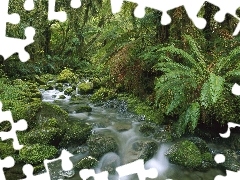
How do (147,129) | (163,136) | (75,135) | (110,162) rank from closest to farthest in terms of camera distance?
(110,162), (75,135), (163,136), (147,129)

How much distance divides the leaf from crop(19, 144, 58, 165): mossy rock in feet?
→ 7.93

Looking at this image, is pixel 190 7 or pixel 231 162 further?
pixel 231 162

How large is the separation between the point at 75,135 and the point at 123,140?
0.82 metres

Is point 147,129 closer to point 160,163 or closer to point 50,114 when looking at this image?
point 160,163

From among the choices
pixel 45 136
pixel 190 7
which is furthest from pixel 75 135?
pixel 190 7

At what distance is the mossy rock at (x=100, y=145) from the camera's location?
5.11m

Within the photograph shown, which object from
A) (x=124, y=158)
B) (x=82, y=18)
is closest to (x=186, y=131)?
(x=124, y=158)

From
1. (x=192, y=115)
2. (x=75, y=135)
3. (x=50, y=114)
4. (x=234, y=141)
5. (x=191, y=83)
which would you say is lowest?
(x=75, y=135)

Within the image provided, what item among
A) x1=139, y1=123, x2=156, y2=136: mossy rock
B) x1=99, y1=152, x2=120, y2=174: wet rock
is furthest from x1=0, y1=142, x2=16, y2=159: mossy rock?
x1=139, y1=123, x2=156, y2=136: mossy rock

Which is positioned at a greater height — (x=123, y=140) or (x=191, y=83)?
(x=191, y=83)

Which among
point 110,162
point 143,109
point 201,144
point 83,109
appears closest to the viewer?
point 110,162

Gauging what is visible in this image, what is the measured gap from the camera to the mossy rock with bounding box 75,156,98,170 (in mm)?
4754

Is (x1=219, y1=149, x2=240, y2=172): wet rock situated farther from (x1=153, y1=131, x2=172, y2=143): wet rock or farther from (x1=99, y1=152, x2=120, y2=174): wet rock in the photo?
(x1=99, y1=152, x2=120, y2=174): wet rock

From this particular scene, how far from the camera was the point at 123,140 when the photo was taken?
5.71m
